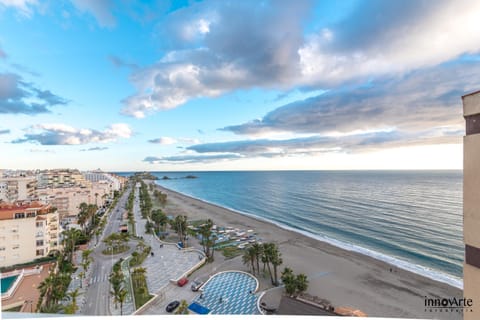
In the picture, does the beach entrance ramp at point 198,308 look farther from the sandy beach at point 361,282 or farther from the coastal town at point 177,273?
the sandy beach at point 361,282

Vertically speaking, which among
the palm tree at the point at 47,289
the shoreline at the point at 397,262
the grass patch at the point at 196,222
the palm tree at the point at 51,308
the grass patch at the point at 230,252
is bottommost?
the shoreline at the point at 397,262

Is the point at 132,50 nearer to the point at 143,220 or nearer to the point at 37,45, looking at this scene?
the point at 37,45

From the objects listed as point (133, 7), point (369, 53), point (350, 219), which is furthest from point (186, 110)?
point (350, 219)

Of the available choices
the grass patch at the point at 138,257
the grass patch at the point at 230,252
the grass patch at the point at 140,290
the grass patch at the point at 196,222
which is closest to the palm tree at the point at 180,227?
the grass patch at the point at 138,257

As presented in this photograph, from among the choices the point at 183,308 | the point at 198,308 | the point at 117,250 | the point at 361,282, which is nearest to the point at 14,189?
the point at 117,250

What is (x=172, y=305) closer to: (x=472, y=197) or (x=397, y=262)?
(x=472, y=197)

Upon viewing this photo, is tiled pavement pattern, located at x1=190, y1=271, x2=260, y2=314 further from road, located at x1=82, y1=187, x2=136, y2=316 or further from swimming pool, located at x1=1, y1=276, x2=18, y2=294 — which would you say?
swimming pool, located at x1=1, y1=276, x2=18, y2=294

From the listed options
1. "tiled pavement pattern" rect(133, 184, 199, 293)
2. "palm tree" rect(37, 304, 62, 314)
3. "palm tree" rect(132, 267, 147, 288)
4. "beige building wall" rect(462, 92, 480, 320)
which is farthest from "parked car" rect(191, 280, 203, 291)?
"beige building wall" rect(462, 92, 480, 320)
